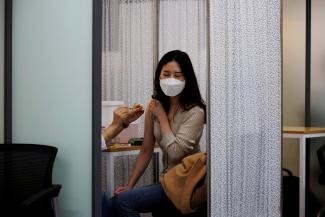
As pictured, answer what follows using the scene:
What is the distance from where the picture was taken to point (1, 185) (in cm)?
239

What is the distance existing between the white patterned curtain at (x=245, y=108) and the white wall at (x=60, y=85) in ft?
2.25

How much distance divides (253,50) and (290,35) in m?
1.69

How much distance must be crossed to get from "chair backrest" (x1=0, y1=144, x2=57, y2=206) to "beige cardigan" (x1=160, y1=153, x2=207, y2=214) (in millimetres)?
683

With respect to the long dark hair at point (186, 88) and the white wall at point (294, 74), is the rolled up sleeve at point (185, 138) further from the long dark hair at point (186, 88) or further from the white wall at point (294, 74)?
the white wall at point (294, 74)

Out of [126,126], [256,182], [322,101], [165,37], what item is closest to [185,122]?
[126,126]

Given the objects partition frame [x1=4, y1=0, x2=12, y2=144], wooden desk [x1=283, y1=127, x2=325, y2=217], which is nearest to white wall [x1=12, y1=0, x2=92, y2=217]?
partition frame [x1=4, y1=0, x2=12, y2=144]

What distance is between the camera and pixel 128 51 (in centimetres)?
324

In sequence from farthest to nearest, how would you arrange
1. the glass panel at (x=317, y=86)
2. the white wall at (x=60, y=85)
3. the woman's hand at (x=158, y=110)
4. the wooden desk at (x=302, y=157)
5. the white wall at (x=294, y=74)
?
the white wall at (x=294, y=74)
the glass panel at (x=317, y=86)
the wooden desk at (x=302, y=157)
the woman's hand at (x=158, y=110)
the white wall at (x=60, y=85)

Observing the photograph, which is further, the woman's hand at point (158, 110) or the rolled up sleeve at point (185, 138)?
the woman's hand at point (158, 110)

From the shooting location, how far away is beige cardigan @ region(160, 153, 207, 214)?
8.23 ft

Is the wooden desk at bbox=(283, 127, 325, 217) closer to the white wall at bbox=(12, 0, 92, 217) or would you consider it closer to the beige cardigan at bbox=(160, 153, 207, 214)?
the beige cardigan at bbox=(160, 153, 207, 214)

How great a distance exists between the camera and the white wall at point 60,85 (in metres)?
2.47

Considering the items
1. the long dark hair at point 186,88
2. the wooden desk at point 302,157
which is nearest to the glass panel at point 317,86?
the wooden desk at point 302,157

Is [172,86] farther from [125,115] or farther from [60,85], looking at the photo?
[60,85]
